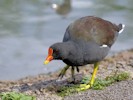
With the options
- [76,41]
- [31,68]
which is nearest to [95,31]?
[76,41]

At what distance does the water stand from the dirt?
0.41m

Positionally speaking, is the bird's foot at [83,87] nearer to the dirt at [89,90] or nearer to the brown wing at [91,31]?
the dirt at [89,90]

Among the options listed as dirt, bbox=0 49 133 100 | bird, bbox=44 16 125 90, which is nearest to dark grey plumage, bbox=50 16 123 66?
bird, bbox=44 16 125 90

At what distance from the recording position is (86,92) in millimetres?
6660

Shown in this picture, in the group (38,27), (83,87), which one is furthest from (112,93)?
(38,27)

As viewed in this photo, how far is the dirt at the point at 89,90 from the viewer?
640cm

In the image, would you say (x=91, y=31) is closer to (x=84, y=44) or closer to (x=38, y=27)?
(x=84, y=44)

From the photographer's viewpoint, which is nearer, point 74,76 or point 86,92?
point 86,92

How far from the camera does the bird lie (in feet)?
21.2

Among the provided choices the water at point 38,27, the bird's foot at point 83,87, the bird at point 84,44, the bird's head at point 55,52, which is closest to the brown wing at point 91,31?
the bird at point 84,44

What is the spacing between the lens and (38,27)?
1043 centimetres

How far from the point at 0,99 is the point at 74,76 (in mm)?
1375

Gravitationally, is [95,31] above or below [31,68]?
above

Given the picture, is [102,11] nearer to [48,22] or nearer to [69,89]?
[48,22]
